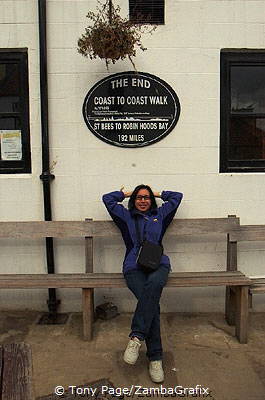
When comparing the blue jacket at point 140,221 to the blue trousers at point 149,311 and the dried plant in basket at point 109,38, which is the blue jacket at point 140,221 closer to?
the blue trousers at point 149,311

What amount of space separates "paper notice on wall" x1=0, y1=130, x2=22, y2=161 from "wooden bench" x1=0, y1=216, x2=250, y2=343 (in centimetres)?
70

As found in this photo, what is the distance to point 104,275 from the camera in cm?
354

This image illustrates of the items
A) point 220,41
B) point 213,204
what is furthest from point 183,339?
point 220,41

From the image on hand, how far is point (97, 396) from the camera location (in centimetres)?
263

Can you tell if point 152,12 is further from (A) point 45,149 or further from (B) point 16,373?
(B) point 16,373

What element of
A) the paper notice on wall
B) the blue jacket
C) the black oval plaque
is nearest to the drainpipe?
the paper notice on wall

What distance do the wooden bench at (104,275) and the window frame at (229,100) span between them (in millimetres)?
599

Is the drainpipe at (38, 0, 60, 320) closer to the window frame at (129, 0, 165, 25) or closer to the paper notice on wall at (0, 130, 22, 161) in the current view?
the paper notice on wall at (0, 130, 22, 161)

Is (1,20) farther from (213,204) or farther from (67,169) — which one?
(213,204)

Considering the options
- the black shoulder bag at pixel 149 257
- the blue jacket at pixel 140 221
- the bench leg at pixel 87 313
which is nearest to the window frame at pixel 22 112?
the blue jacket at pixel 140 221

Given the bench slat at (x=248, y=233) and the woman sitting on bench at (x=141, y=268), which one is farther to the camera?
the bench slat at (x=248, y=233)

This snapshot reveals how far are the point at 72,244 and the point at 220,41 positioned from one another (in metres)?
2.57

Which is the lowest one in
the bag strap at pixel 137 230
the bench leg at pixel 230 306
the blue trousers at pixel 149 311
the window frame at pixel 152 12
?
the bench leg at pixel 230 306

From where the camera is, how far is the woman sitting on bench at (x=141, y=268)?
2.86 meters
